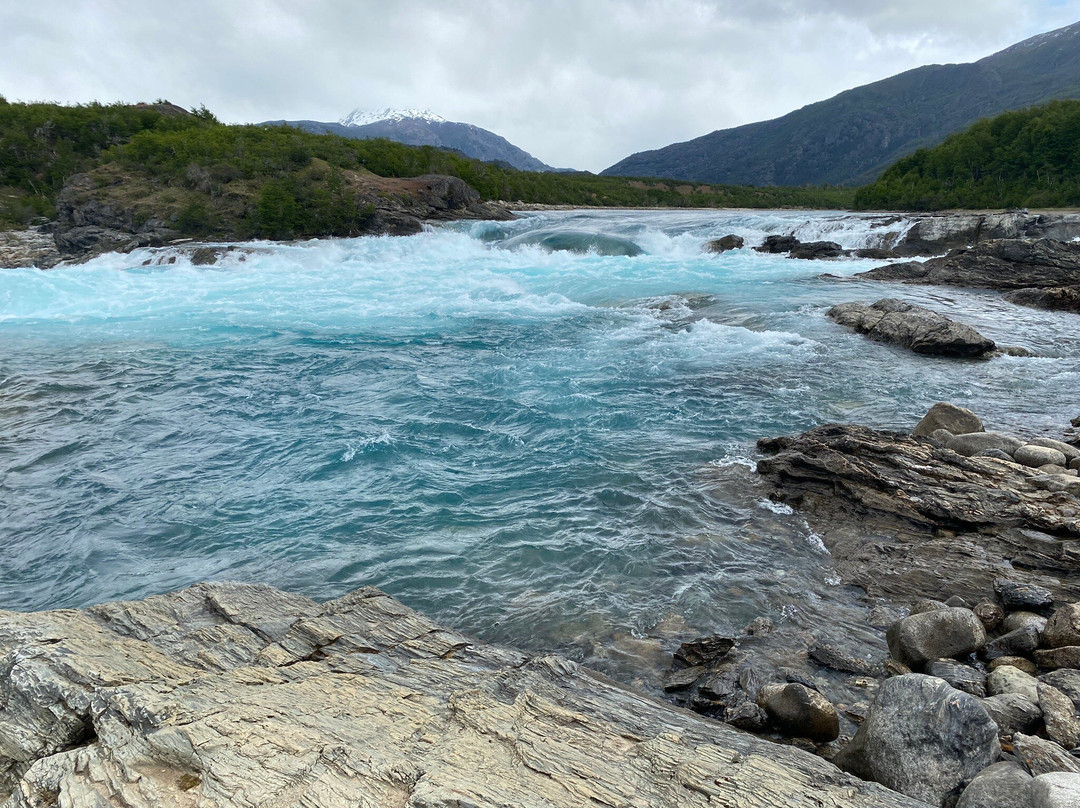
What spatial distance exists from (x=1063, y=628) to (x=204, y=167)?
4872cm

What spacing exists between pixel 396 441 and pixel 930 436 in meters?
7.94

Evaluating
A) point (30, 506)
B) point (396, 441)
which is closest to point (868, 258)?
point (396, 441)

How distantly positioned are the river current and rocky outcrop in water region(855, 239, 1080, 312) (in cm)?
156

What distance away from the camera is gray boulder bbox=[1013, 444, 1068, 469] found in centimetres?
744

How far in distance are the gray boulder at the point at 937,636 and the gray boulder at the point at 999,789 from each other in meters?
1.60

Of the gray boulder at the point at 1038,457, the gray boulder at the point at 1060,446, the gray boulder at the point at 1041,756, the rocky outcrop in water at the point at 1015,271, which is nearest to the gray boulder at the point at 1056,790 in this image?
the gray boulder at the point at 1041,756

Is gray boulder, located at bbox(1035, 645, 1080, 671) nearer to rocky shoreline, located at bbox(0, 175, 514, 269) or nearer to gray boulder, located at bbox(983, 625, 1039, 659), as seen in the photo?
gray boulder, located at bbox(983, 625, 1039, 659)

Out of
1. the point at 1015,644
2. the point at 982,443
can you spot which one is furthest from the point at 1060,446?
the point at 1015,644

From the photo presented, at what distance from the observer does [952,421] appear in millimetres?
8711

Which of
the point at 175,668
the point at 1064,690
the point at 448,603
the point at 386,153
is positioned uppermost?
the point at 386,153

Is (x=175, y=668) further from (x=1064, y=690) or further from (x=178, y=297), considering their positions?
(x=178, y=297)

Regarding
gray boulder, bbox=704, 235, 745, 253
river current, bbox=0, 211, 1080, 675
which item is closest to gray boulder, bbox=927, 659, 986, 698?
river current, bbox=0, 211, 1080, 675

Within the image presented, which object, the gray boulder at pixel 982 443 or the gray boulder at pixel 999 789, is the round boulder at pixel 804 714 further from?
the gray boulder at pixel 982 443

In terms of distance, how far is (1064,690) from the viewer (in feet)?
12.5
